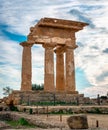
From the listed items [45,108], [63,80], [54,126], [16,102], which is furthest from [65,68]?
[54,126]

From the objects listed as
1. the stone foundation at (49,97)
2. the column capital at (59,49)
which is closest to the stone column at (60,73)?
the column capital at (59,49)

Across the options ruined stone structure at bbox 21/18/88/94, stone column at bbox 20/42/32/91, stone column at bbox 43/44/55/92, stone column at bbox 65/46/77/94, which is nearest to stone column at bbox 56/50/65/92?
ruined stone structure at bbox 21/18/88/94

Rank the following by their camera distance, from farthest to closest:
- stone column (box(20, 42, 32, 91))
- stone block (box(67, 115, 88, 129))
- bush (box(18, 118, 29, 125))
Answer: stone column (box(20, 42, 32, 91)) → bush (box(18, 118, 29, 125)) → stone block (box(67, 115, 88, 129))

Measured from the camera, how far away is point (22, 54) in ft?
128

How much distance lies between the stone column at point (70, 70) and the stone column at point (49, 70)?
231 cm

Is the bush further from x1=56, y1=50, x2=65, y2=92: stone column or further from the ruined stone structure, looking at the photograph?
x1=56, y1=50, x2=65, y2=92: stone column

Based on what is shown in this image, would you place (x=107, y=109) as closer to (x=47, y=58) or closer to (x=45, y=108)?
(x=45, y=108)

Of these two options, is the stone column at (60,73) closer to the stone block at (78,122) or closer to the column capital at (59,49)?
the column capital at (59,49)

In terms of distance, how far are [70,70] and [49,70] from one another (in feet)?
10.2

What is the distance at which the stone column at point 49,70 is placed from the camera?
Result: 38.1m

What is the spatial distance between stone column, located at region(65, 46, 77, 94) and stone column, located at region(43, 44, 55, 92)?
2.31m

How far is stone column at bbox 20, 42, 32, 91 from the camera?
124 ft

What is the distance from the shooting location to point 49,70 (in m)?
38.5

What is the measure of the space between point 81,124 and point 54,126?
6.20 feet
